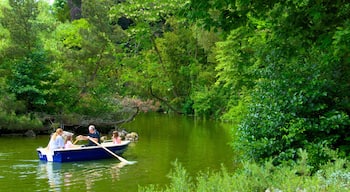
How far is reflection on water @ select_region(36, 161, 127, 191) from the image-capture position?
500 inches

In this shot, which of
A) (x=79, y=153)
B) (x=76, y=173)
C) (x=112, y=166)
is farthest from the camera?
(x=79, y=153)

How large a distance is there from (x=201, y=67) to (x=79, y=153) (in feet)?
84.8

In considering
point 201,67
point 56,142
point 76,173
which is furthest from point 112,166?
point 201,67

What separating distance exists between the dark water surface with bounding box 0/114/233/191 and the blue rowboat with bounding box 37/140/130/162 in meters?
0.33

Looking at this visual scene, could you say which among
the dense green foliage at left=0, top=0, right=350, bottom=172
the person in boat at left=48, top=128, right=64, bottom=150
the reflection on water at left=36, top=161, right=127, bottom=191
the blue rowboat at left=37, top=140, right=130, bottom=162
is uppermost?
the dense green foliage at left=0, top=0, right=350, bottom=172

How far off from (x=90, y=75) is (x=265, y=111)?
1881 cm

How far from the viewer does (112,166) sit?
15562mm

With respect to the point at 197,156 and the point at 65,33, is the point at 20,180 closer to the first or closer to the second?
the point at 197,156

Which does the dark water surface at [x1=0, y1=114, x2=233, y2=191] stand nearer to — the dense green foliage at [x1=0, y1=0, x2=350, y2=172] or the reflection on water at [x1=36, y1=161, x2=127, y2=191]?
the reflection on water at [x1=36, y1=161, x2=127, y2=191]

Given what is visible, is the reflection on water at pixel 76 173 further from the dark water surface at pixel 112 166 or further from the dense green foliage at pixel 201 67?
the dense green foliage at pixel 201 67

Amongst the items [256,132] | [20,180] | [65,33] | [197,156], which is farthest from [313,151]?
[65,33]

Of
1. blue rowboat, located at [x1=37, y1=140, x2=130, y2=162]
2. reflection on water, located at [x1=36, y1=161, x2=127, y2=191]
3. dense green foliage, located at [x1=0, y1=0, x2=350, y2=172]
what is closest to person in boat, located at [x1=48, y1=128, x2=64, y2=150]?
blue rowboat, located at [x1=37, y1=140, x2=130, y2=162]

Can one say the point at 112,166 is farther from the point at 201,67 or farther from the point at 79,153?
the point at 201,67

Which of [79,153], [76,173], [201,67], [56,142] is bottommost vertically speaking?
[76,173]
